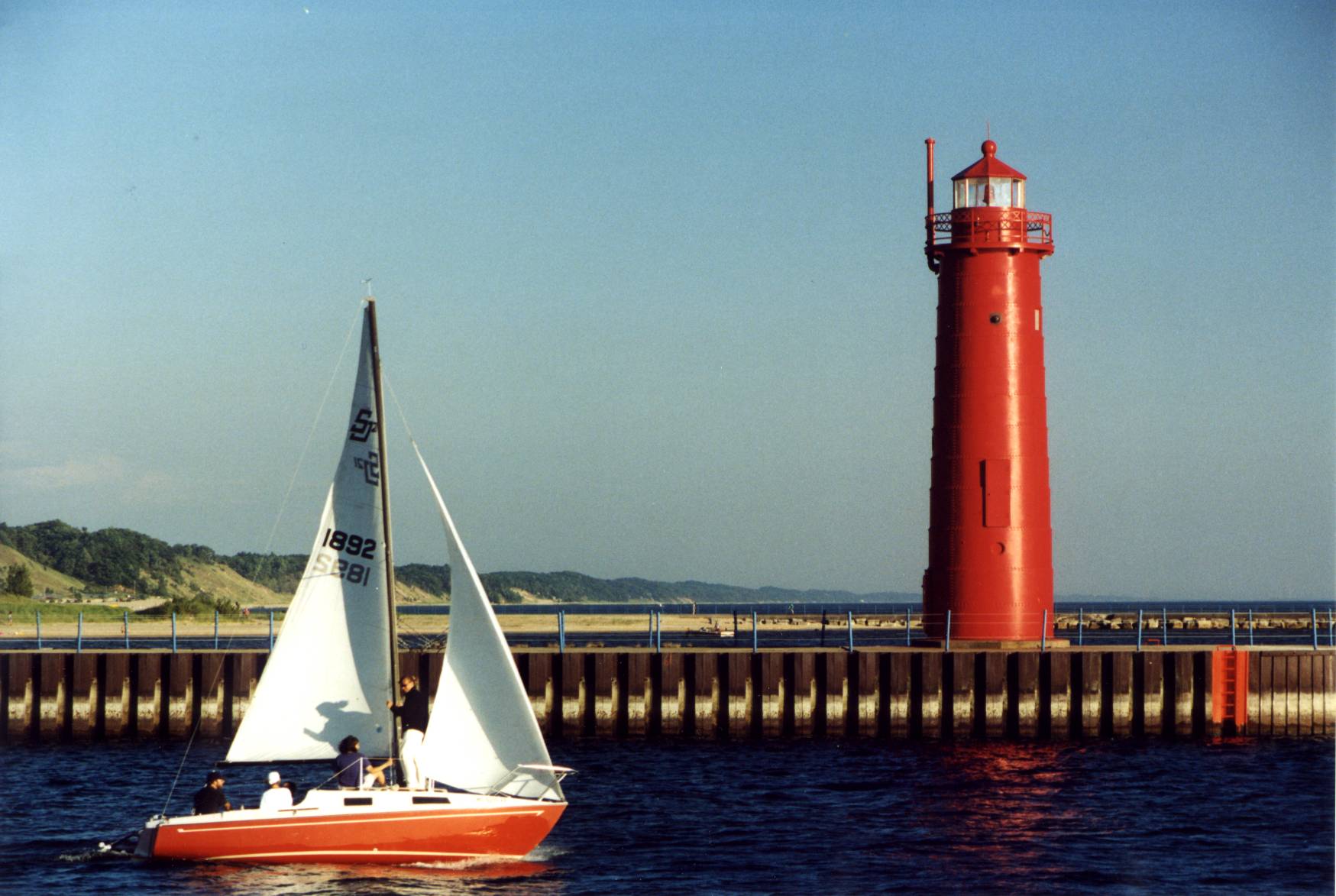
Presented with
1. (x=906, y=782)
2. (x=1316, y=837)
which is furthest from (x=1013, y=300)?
(x=1316, y=837)

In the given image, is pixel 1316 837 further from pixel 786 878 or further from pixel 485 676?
pixel 485 676

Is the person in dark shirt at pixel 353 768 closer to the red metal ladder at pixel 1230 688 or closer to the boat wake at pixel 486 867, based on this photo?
the boat wake at pixel 486 867

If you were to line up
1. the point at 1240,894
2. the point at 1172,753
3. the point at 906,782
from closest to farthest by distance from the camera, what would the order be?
the point at 1240,894 < the point at 906,782 < the point at 1172,753

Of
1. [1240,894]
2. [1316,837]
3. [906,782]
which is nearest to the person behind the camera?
[1240,894]

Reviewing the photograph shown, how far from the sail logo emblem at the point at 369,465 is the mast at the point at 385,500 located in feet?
0.41

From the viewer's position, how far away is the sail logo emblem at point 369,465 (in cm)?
2788

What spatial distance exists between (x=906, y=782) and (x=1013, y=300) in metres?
11.1

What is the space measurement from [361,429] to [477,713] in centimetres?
486

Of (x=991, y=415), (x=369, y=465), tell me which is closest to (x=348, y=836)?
(x=369, y=465)

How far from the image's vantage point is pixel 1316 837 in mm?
30625

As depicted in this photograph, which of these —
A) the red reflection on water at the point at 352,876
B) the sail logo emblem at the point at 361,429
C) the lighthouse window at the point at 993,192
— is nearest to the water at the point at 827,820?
the red reflection on water at the point at 352,876

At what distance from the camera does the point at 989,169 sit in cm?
3944

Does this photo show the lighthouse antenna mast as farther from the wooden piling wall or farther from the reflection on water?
the reflection on water

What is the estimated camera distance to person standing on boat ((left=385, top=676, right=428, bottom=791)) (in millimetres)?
27172
